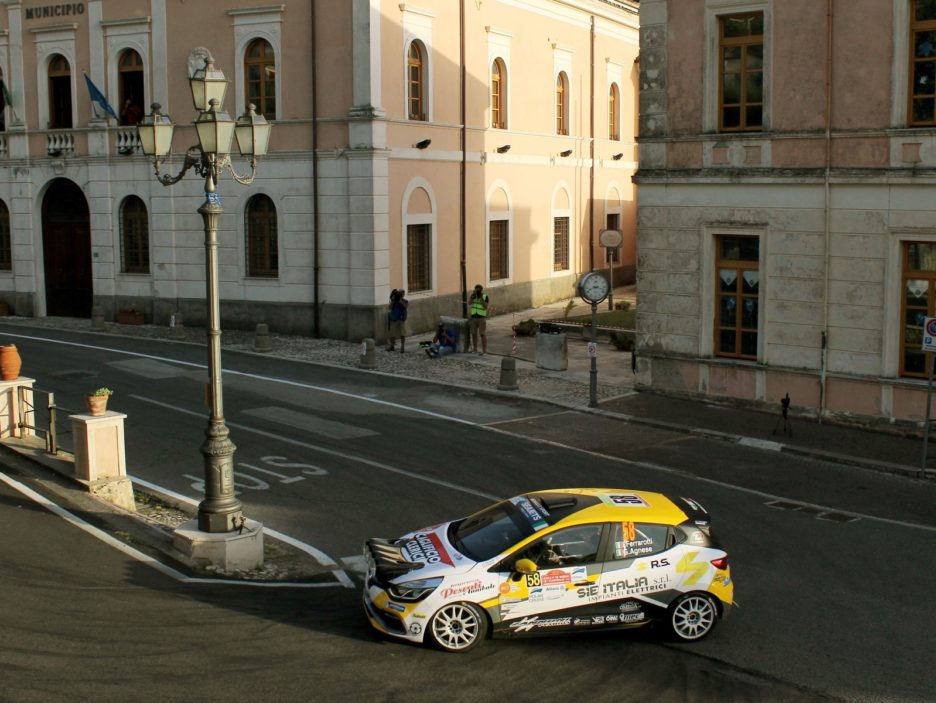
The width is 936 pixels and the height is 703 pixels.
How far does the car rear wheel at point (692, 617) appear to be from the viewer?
11.7 meters

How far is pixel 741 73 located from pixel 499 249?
16539mm

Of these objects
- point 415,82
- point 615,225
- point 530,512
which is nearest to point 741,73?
point 415,82

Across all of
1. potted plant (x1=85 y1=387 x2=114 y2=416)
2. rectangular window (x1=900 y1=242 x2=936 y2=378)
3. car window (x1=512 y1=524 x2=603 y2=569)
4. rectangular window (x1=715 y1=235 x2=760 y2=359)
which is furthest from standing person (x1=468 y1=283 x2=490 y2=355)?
car window (x1=512 y1=524 x2=603 y2=569)

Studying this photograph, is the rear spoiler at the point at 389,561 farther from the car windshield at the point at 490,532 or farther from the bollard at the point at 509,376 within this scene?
the bollard at the point at 509,376

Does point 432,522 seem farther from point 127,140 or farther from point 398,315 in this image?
point 127,140

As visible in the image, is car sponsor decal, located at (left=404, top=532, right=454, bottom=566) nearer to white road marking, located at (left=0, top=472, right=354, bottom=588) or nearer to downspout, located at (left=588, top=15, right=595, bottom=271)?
white road marking, located at (left=0, top=472, right=354, bottom=588)

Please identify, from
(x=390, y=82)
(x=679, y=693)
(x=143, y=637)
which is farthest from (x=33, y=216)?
(x=679, y=693)

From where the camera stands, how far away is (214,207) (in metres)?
13.7

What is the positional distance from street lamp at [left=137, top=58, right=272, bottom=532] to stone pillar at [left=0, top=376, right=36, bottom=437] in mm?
6546

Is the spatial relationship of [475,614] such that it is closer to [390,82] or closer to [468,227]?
[390,82]

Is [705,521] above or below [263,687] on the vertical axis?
above

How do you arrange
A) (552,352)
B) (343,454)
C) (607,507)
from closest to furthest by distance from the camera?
(607,507) < (343,454) < (552,352)

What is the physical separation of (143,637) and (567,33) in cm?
3523

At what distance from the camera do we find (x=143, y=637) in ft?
36.6
